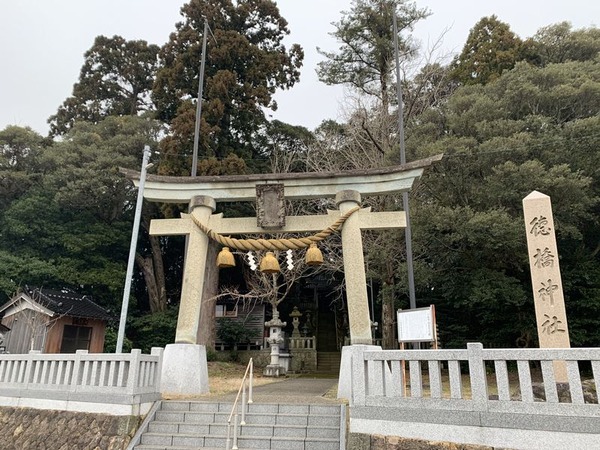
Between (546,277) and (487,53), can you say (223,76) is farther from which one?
(546,277)

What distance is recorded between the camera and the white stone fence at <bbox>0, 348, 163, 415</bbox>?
20.9ft

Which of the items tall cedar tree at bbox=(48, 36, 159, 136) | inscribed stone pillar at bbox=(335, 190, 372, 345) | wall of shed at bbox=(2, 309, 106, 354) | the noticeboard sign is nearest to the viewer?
the noticeboard sign

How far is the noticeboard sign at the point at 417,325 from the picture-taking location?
6.52m

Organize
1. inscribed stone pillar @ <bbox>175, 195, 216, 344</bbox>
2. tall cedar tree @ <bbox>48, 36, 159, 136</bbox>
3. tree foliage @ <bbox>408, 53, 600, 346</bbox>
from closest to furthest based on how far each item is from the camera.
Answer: inscribed stone pillar @ <bbox>175, 195, 216, 344</bbox> < tree foliage @ <bbox>408, 53, 600, 346</bbox> < tall cedar tree @ <bbox>48, 36, 159, 136</bbox>

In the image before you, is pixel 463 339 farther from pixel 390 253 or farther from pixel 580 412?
pixel 580 412

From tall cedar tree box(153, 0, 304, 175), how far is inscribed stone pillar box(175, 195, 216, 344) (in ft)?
29.8

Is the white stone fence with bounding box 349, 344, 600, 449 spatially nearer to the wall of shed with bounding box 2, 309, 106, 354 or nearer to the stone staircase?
the stone staircase

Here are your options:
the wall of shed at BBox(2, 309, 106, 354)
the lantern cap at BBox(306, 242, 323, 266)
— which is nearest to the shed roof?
the wall of shed at BBox(2, 309, 106, 354)

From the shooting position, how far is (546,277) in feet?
25.8

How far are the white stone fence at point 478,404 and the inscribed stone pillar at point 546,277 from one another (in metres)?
3.10

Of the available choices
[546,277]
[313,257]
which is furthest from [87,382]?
[546,277]

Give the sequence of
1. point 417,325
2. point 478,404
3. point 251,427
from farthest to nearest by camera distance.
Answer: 1. point 417,325
2. point 251,427
3. point 478,404

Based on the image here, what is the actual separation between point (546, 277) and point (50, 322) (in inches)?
633

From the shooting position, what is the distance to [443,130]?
619 inches
